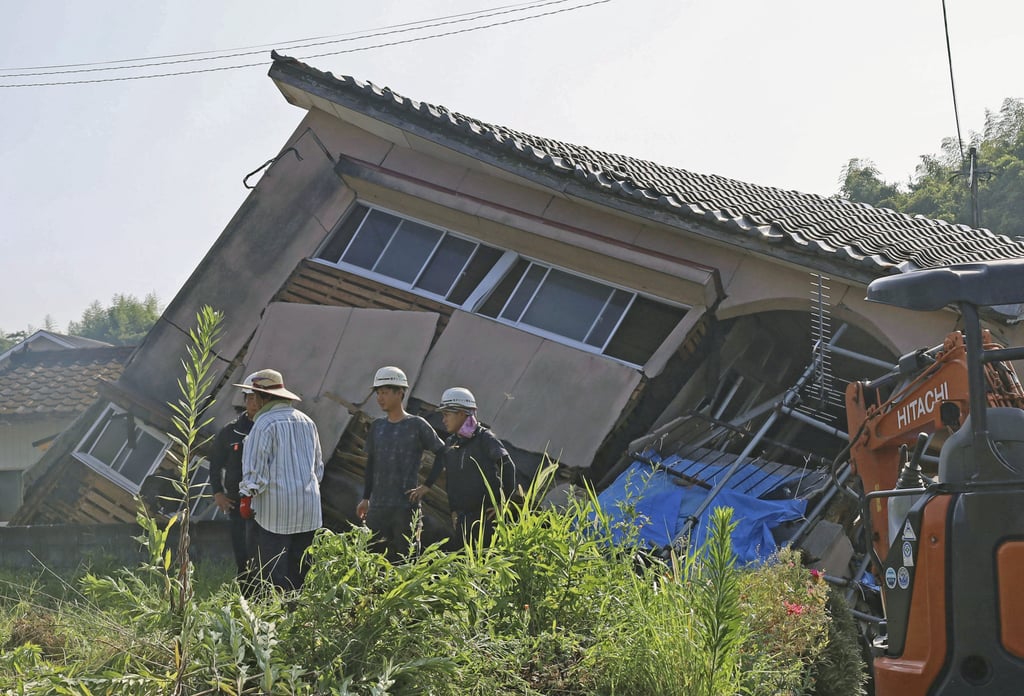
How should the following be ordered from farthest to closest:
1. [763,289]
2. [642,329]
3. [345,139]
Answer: [345,139] < [642,329] < [763,289]

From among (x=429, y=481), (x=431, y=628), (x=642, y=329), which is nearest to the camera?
(x=431, y=628)

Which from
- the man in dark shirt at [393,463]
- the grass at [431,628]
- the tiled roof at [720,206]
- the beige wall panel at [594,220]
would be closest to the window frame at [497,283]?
the beige wall panel at [594,220]

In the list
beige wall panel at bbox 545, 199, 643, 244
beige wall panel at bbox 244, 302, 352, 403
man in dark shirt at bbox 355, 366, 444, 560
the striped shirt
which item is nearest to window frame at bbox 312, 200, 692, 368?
beige wall panel at bbox 545, 199, 643, 244

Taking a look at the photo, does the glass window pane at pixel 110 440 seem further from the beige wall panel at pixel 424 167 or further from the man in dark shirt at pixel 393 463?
the man in dark shirt at pixel 393 463

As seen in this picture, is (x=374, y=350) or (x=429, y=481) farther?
(x=374, y=350)

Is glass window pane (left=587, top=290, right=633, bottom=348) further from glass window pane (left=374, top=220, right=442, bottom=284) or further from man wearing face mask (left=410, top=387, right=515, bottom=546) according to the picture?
man wearing face mask (left=410, top=387, right=515, bottom=546)

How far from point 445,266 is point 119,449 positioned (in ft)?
15.7

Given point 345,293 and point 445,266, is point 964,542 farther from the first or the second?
point 345,293

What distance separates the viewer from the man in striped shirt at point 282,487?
22.1ft

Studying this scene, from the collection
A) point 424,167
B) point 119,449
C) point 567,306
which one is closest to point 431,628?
point 567,306

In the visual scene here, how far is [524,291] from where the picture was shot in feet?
39.0

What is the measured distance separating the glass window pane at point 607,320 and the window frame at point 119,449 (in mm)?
5413

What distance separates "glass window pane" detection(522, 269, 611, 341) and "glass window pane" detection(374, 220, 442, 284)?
1.49 meters

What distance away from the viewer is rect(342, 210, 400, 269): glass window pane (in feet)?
41.2
